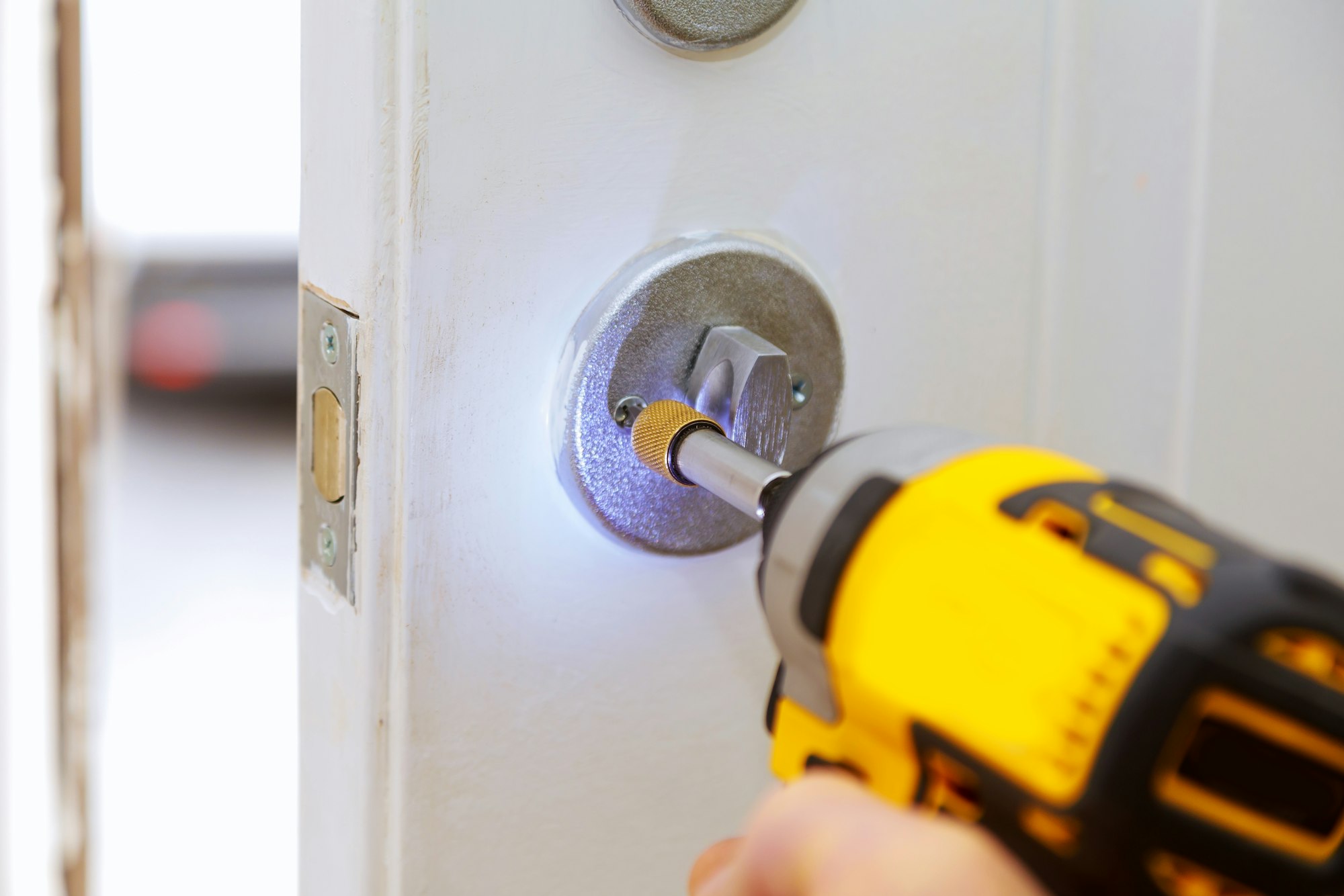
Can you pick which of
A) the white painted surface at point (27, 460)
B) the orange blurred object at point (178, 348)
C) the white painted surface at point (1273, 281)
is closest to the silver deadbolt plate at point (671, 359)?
the white painted surface at point (1273, 281)

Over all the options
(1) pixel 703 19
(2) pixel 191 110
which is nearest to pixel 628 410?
(1) pixel 703 19

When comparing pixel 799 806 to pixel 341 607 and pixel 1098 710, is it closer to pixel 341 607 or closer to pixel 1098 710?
pixel 1098 710

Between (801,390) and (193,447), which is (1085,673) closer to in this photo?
(801,390)

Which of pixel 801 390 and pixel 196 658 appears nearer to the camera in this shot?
pixel 801 390

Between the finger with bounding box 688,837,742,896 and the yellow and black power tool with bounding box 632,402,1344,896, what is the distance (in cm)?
5

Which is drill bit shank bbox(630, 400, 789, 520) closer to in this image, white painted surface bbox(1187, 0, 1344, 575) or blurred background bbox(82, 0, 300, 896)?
white painted surface bbox(1187, 0, 1344, 575)

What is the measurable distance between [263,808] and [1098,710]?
5.00 feet

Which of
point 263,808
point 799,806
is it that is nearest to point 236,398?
point 263,808

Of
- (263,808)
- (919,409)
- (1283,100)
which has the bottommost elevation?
(263,808)

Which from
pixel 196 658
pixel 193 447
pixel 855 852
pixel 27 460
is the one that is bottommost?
pixel 196 658

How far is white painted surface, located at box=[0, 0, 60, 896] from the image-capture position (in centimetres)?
94

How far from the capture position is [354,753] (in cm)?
40

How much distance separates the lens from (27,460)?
3.40 feet

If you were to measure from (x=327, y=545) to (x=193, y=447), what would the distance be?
85.0 inches
